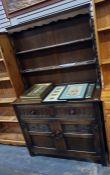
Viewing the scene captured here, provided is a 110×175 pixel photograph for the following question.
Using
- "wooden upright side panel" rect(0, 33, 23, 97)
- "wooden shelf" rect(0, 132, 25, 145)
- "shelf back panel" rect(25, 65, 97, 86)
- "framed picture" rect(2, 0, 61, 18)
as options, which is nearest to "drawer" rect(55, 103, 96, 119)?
"shelf back panel" rect(25, 65, 97, 86)

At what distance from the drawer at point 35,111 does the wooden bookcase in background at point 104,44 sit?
627mm

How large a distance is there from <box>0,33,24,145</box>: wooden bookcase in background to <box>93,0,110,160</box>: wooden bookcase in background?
45.8 inches

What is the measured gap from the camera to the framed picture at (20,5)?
225 centimetres

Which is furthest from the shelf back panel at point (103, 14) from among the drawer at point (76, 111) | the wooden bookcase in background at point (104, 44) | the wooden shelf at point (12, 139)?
the wooden shelf at point (12, 139)

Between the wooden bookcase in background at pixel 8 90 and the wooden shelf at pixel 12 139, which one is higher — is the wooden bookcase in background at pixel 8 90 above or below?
above

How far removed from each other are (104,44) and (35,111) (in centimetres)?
110

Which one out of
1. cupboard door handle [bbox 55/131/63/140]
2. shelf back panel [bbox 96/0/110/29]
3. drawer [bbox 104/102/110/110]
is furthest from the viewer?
cupboard door handle [bbox 55/131/63/140]

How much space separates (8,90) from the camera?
2.65 metres

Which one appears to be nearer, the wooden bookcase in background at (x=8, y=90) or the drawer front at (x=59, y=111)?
the drawer front at (x=59, y=111)

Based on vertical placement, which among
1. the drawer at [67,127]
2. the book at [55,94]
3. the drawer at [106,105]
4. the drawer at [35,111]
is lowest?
the drawer at [67,127]

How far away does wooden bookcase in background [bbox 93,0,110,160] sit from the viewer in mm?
1666

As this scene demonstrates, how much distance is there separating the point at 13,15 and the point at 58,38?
2.61 ft

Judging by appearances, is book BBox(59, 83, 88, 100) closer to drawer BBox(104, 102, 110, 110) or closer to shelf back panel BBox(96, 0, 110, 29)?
drawer BBox(104, 102, 110, 110)

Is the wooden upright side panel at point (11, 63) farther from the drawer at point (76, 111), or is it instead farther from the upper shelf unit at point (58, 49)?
the drawer at point (76, 111)
